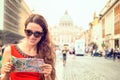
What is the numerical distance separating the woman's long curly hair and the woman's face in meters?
0.04

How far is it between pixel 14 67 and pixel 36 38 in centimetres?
33

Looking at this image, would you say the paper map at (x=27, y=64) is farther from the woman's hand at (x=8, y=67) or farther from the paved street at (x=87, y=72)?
the paved street at (x=87, y=72)

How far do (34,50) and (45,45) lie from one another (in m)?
0.11

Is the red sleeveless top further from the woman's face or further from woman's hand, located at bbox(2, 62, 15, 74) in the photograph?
the woman's face

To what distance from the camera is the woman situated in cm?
404

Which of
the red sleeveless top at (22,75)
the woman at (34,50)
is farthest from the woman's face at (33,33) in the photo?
the red sleeveless top at (22,75)

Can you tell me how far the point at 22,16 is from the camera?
11538cm

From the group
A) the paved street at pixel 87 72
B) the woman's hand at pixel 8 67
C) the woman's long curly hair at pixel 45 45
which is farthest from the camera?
the paved street at pixel 87 72

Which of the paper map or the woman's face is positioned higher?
the woman's face

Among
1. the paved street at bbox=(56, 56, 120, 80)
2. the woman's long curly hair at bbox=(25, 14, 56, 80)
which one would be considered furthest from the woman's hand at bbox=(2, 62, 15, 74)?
the paved street at bbox=(56, 56, 120, 80)

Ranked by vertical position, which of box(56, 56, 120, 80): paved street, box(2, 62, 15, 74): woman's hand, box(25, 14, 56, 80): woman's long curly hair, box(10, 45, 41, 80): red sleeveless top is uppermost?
box(25, 14, 56, 80): woman's long curly hair

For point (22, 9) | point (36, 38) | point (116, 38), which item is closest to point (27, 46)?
point (36, 38)

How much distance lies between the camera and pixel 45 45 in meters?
4.20

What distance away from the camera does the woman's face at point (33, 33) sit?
4.12 m
